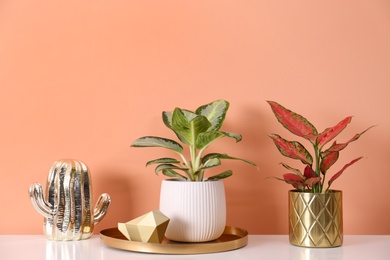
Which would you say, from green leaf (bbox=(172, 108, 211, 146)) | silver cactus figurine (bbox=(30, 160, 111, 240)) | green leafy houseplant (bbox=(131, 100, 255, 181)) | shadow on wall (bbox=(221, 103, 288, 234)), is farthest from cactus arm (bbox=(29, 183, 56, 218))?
shadow on wall (bbox=(221, 103, 288, 234))

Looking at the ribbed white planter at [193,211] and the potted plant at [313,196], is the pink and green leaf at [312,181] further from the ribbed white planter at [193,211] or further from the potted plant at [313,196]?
the ribbed white planter at [193,211]

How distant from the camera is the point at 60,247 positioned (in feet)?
4.56

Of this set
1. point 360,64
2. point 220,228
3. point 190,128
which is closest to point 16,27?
point 190,128

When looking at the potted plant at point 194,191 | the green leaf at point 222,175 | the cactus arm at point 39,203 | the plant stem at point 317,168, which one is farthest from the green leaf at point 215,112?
the cactus arm at point 39,203

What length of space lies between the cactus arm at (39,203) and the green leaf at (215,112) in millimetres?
423

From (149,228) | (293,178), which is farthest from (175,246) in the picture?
(293,178)

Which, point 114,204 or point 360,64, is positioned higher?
point 360,64

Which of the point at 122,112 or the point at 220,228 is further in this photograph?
the point at 122,112

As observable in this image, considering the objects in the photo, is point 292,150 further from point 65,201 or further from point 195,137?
point 65,201

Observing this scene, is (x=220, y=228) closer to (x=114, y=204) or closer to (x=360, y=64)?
(x=114, y=204)

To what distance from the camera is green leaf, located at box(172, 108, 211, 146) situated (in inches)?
53.7

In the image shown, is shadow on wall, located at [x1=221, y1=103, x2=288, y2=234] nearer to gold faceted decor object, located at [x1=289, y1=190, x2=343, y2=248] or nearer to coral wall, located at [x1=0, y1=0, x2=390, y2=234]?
coral wall, located at [x1=0, y1=0, x2=390, y2=234]

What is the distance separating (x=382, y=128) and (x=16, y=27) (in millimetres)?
1009

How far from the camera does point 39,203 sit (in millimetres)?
1443
